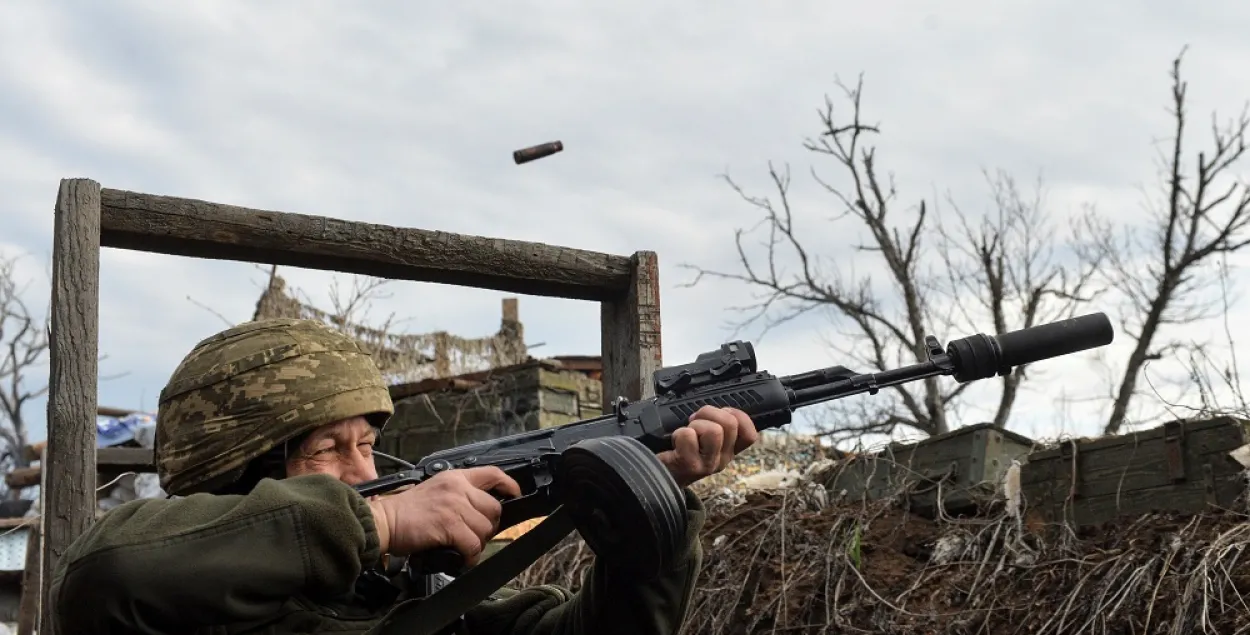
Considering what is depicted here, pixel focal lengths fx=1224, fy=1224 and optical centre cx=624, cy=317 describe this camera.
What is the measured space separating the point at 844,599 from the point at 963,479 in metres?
1.15

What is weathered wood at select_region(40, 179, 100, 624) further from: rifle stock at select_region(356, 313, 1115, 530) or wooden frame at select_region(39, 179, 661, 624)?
rifle stock at select_region(356, 313, 1115, 530)

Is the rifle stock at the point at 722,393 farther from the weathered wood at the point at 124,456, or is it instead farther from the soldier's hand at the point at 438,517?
the weathered wood at the point at 124,456

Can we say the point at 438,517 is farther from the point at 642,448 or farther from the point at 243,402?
the point at 243,402

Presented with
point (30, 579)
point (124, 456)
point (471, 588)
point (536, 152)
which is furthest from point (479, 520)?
point (30, 579)

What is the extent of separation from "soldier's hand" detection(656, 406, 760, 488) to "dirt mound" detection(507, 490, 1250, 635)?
7.07 feet

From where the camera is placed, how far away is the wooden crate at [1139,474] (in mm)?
5008

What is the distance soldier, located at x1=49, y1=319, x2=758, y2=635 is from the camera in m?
2.01

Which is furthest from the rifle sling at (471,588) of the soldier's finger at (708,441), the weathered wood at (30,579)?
the weathered wood at (30,579)

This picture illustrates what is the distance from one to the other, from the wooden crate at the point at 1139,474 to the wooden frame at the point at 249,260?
7.60 feet

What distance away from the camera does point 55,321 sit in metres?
3.22

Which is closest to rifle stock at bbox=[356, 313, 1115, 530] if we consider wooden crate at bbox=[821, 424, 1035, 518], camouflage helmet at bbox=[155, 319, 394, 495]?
camouflage helmet at bbox=[155, 319, 394, 495]

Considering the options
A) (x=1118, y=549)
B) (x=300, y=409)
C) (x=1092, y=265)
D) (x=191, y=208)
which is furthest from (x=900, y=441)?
(x=1092, y=265)

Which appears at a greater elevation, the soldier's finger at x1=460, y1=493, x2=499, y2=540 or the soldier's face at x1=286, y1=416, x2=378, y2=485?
the soldier's face at x1=286, y1=416, x2=378, y2=485

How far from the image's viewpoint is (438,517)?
2178 millimetres
